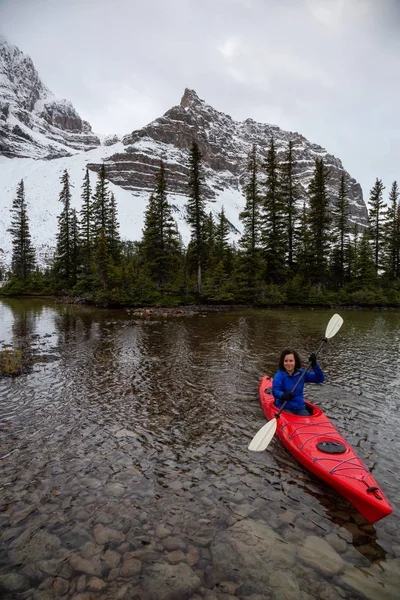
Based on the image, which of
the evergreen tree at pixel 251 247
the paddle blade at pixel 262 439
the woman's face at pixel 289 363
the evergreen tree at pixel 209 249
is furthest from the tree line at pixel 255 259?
the paddle blade at pixel 262 439

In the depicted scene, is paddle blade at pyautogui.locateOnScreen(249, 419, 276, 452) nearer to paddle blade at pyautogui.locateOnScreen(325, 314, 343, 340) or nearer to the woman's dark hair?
the woman's dark hair

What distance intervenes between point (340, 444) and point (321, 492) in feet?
2.90

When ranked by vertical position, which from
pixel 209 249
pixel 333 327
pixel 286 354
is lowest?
pixel 286 354

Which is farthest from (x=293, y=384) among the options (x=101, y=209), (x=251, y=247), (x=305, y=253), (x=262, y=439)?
(x=101, y=209)

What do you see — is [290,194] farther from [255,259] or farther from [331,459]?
[331,459]

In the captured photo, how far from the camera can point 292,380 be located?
7051mm

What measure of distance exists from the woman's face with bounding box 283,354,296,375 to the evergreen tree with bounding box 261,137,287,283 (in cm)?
2844

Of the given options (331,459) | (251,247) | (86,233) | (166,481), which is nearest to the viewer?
(331,459)

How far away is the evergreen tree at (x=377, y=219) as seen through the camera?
4141 cm

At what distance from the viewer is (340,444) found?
552 centimetres

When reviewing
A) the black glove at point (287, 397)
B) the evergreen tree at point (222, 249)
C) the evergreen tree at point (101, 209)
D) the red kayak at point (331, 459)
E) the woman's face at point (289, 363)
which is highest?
the evergreen tree at point (101, 209)

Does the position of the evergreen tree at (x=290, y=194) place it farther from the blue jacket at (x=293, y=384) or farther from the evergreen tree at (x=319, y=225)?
the blue jacket at (x=293, y=384)

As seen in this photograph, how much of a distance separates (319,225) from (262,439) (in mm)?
34200

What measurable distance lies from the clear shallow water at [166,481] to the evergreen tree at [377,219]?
34748 millimetres
